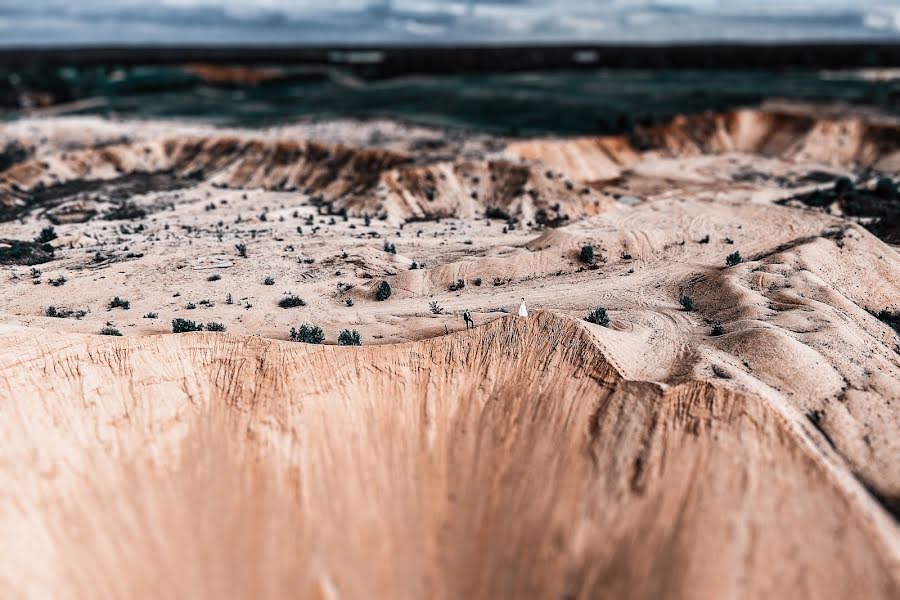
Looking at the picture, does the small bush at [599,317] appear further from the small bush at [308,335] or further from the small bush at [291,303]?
the small bush at [291,303]

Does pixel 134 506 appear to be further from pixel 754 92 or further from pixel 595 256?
pixel 754 92

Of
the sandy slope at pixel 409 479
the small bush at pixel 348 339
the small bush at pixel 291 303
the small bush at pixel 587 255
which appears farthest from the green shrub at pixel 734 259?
the small bush at pixel 291 303

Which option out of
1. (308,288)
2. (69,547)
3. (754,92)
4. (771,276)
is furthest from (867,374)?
(754,92)

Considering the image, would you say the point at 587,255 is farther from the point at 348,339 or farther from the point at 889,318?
the point at 348,339

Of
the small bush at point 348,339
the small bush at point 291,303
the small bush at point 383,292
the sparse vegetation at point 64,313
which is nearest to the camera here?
the small bush at point 348,339

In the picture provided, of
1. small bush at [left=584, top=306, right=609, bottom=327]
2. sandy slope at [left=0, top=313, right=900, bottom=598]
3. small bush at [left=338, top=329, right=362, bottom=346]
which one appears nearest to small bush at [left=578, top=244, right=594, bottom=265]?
small bush at [left=584, top=306, right=609, bottom=327]

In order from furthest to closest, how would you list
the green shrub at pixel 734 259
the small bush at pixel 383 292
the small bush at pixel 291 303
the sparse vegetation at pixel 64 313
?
the green shrub at pixel 734 259, the small bush at pixel 383 292, the small bush at pixel 291 303, the sparse vegetation at pixel 64 313
